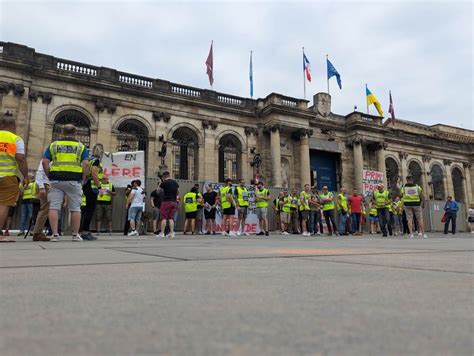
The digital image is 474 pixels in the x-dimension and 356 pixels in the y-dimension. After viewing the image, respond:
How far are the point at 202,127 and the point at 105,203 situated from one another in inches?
491

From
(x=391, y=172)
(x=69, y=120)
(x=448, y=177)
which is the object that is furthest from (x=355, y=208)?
(x=448, y=177)

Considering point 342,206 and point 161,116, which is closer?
point 342,206

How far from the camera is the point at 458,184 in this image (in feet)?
124

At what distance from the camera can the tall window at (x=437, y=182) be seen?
35.7m

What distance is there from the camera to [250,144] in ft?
83.8

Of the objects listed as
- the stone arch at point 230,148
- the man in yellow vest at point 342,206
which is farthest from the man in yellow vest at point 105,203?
the stone arch at point 230,148

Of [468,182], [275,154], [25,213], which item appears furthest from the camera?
[468,182]

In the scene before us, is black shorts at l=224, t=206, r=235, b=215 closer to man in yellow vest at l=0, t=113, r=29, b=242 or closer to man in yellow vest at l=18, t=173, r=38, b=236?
man in yellow vest at l=18, t=173, r=38, b=236

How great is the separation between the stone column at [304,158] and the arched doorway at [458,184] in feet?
65.6

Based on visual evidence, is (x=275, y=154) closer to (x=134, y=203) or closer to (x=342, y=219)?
(x=342, y=219)

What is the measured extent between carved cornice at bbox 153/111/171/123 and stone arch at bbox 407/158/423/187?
2270cm

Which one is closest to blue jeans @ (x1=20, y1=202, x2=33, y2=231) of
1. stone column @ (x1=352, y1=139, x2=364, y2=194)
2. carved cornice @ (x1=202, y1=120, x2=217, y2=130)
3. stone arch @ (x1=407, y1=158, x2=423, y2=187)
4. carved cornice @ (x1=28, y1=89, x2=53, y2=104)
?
carved cornice @ (x1=28, y1=89, x2=53, y2=104)

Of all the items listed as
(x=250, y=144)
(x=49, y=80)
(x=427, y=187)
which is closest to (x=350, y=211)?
(x=250, y=144)

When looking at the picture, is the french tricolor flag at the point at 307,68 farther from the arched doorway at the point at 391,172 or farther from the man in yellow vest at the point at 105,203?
the man in yellow vest at the point at 105,203
